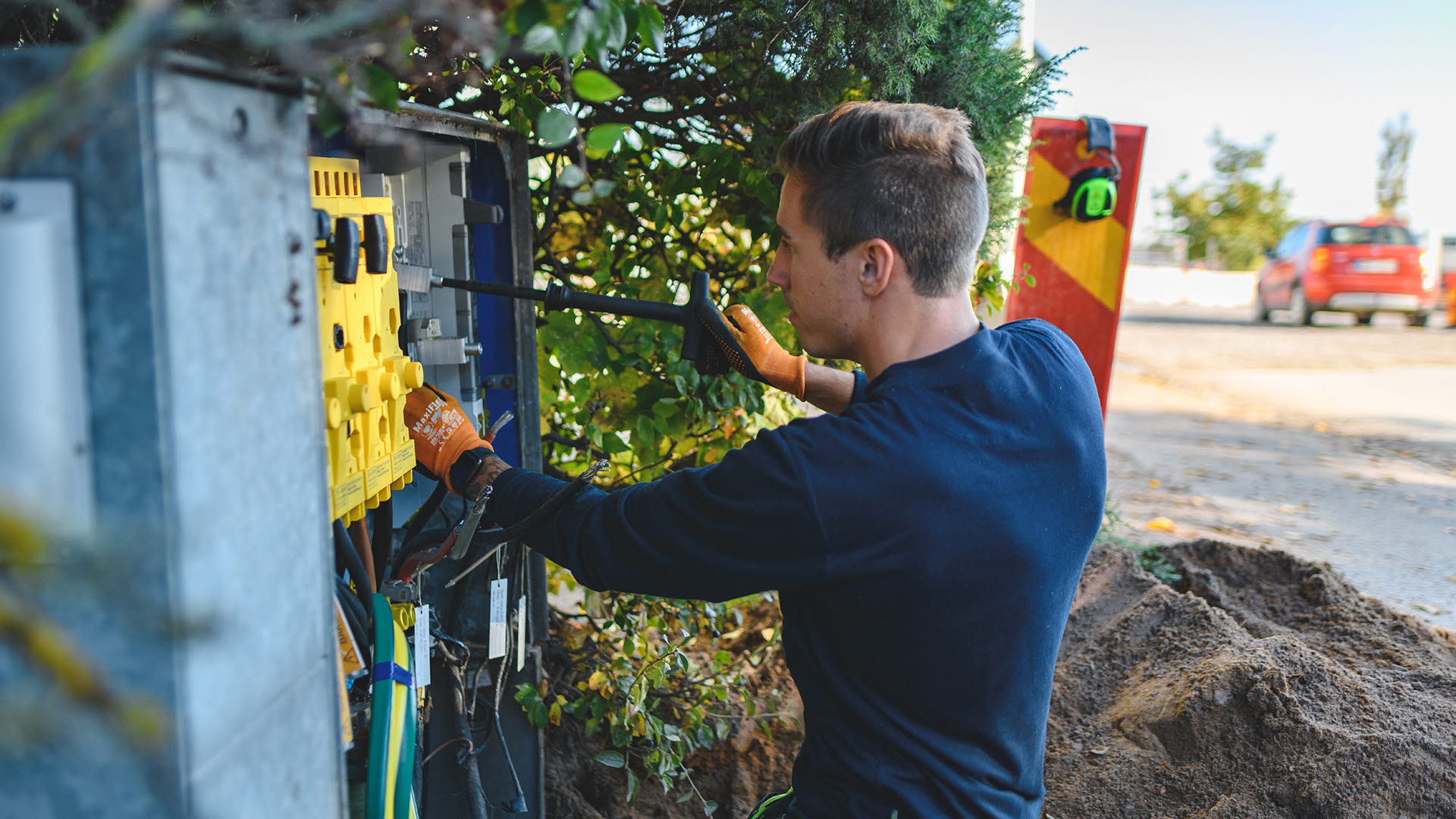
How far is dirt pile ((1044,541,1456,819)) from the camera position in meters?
2.18

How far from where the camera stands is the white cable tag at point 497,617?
6.53ft

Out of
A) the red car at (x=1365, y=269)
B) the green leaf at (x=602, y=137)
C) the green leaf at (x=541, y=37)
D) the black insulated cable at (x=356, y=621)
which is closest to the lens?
the green leaf at (x=541, y=37)

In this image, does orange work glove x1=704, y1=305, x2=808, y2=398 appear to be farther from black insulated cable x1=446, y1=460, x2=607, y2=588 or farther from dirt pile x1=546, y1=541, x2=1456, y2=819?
dirt pile x1=546, y1=541, x2=1456, y2=819

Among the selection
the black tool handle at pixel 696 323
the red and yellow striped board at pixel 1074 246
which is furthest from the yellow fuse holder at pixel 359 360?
the red and yellow striped board at pixel 1074 246

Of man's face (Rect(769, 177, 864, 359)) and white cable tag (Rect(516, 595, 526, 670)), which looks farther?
white cable tag (Rect(516, 595, 526, 670))

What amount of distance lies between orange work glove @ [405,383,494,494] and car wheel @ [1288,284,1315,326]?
1551 cm

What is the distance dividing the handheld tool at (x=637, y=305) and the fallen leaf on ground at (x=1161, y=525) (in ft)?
11.7

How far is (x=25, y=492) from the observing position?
76 centimetres

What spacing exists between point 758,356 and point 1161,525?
Result: 3.54m

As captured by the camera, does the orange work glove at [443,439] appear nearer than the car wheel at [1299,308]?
Yes

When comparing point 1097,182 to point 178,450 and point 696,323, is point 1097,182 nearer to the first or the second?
point 696,323

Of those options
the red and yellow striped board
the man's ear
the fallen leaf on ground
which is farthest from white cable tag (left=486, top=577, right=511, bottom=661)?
the fallen leaf on ground

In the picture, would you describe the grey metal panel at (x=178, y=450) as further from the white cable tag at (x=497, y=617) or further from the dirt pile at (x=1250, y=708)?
the dirt pile at (x=1250, y=708)

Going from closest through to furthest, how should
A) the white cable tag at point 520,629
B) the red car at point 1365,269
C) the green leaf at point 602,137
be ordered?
the green leaf at point 602,137, the white cable tag at point 520,629, the red car at point 1365,269
